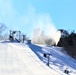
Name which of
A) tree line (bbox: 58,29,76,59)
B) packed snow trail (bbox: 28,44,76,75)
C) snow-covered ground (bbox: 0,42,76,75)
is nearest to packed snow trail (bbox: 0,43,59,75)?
snow-covered ground (bbox: 0,42,76,75)

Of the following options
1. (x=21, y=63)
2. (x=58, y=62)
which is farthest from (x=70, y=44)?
(x=21, y=63)

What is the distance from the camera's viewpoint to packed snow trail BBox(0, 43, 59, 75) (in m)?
21.4

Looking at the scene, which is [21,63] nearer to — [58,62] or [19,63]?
[19,63]

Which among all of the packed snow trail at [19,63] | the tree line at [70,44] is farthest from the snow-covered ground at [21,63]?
the tree line at [70,44]

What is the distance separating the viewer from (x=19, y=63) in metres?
25.5

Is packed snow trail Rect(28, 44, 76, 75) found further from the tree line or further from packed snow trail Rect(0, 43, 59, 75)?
the tree line

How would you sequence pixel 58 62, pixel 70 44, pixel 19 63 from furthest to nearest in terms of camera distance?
pixel 70 44 → pixel 58 62 → pixel 19 63

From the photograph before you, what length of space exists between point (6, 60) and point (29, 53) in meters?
4.63

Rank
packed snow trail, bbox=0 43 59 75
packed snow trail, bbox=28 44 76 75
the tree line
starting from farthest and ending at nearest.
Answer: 1. the tree line
2. packed snow trail, bbox=28 44 76 75
3. packed snow trail, bbox=0 43 59 75

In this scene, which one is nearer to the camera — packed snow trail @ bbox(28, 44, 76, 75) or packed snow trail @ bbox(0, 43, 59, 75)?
packed snow trail @ bbox(0, 43, 59, 75)

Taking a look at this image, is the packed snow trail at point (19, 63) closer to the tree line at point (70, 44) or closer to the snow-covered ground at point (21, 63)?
the snow-covered ground at point (21, 63)

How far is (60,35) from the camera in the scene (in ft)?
207

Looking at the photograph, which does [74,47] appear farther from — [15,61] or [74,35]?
[15,61]

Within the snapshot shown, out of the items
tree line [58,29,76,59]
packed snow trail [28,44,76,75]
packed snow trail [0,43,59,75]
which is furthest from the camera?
tree line [58,29,76,59]
